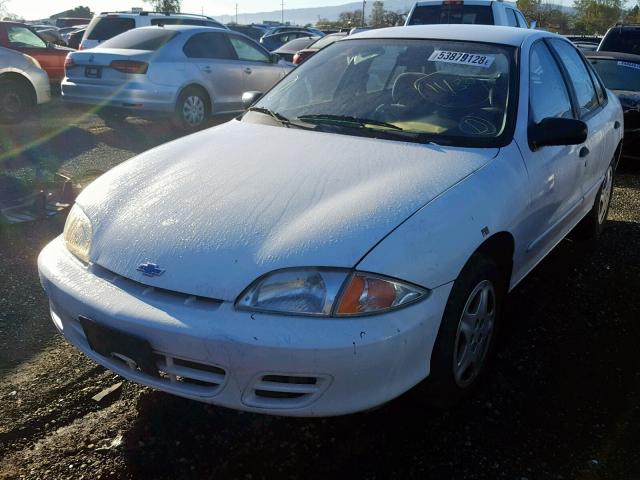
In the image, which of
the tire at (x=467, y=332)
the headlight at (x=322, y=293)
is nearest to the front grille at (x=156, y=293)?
the headlight at (x=322, y=293)

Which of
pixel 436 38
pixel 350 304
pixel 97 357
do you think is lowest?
pixel 97 357

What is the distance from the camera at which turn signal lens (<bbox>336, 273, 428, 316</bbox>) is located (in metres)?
2.12

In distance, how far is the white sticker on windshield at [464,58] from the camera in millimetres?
3373

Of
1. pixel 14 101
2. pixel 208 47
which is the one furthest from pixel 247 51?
pixel 14 101

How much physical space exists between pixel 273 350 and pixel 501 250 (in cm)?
129

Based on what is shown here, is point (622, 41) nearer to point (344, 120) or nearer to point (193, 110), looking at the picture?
point (193, 110)

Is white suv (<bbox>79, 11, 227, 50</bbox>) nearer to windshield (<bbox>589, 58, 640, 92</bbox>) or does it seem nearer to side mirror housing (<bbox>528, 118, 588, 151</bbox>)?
windshield (<bbox>589, 58, 640, 92</bbox>)

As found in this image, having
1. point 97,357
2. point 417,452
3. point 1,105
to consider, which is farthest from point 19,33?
point 417,452

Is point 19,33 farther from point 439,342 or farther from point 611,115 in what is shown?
point 439,342

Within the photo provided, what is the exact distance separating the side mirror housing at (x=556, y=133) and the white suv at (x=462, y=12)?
22.7 ft

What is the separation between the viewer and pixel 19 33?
448 inches

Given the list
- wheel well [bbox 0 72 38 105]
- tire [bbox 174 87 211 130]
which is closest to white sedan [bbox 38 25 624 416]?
tire [bbox 174 87 211 130]

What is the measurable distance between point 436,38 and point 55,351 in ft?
8.92

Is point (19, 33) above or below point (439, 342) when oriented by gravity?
above
